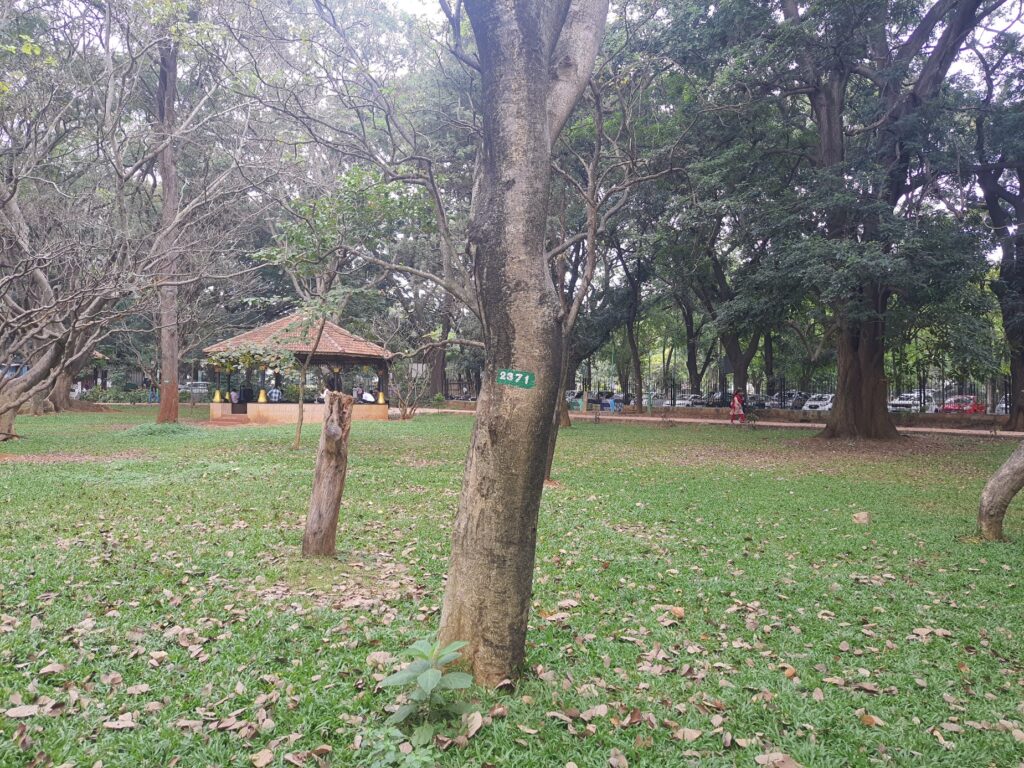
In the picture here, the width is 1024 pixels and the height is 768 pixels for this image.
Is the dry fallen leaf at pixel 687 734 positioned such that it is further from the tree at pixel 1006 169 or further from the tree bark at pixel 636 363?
the tree bark at pixel 636 363

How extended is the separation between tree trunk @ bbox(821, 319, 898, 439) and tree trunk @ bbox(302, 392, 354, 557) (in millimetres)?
15842

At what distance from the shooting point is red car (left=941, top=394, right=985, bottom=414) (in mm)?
28609

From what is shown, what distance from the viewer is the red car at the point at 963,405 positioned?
93.9ft

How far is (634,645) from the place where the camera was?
4.16 m

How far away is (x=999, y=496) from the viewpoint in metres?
6.88

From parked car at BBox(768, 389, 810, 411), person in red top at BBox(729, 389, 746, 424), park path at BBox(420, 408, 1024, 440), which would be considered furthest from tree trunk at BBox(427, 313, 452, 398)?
parked car at BBox(768, 389, 810, 411)

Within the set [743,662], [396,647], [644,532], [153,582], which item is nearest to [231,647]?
[396,647]

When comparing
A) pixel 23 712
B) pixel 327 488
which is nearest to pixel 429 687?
pixel 23 712

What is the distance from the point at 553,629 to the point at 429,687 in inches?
67.3

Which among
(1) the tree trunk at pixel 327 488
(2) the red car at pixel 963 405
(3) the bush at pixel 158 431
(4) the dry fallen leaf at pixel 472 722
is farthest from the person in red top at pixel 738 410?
(4) the dry fallen leaf at pixel 472 722

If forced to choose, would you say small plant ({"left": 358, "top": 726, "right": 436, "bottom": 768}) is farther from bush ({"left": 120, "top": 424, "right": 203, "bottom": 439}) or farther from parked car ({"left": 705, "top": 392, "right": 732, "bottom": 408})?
parked car ({"left": 705, "top": 392, "right": 732, "bottom": 408})

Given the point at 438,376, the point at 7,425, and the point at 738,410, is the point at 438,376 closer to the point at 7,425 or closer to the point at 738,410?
the point at 738,410

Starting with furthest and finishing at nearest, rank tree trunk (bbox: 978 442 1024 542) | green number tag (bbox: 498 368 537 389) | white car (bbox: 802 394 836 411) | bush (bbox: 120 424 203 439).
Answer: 1. white car (bbox: 802 394 836 411)
2. bush (bbox: 120 424 203 439)
3. tree trunk (bbox: 978 442 1024 542)
4. green number tag (bbox: 498 368 537 389)

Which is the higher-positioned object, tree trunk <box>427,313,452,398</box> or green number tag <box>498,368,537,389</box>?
tree trunk <box>427,313,452,398</box>
